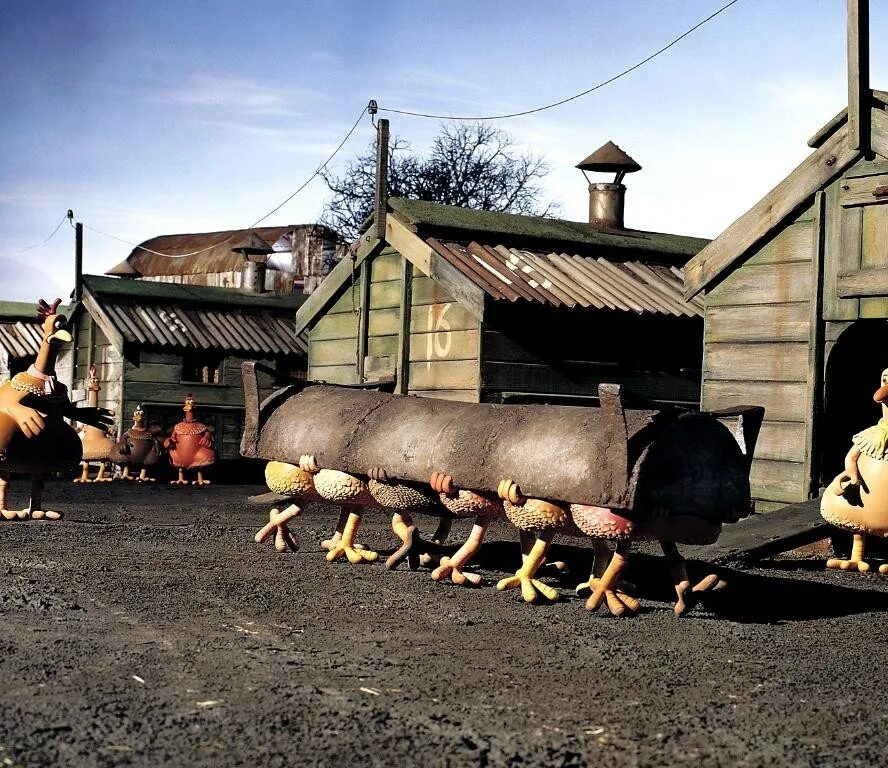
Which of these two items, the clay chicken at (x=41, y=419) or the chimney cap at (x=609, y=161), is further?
the chimney cap at (x=609, y=161)

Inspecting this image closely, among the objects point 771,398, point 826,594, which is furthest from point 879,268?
point 826,594

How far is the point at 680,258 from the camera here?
53.1 ft

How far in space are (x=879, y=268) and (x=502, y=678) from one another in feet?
20.3

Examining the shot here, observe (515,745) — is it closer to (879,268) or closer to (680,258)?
(879,268)

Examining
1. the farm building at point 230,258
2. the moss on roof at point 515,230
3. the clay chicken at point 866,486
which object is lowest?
the clay chicken at point 866,486

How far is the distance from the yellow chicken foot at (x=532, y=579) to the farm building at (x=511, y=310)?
631 centimetres

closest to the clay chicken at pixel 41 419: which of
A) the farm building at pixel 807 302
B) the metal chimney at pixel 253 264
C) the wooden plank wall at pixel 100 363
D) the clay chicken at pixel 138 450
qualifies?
the farm building at pixel 807 302

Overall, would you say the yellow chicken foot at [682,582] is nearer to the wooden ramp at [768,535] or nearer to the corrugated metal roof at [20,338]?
the wooden ramp at [768,535]

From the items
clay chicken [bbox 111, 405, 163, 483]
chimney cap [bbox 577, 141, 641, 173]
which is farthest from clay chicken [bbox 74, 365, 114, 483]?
chimney cap [bbox 577, 141, 641, 173]

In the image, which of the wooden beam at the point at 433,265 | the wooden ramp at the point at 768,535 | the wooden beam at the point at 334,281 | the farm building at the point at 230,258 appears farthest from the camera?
the farm building at the point at 230,258

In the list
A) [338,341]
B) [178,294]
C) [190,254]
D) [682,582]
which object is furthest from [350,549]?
[190,254]

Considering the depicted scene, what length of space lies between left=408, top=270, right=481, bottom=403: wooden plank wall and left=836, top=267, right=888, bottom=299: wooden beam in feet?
15.6

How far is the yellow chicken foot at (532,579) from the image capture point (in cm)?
670

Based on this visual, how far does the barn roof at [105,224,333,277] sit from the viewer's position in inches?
1698
